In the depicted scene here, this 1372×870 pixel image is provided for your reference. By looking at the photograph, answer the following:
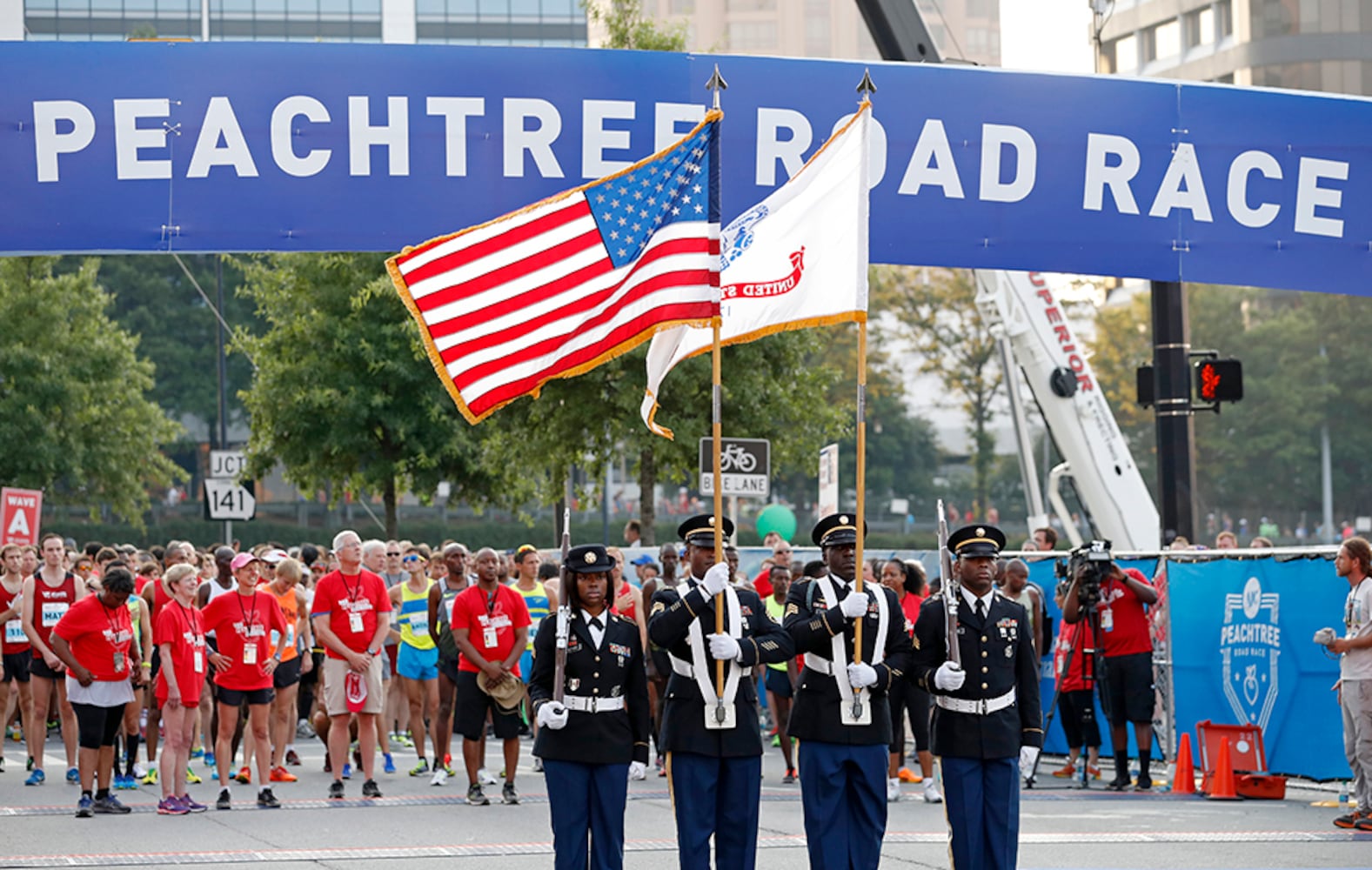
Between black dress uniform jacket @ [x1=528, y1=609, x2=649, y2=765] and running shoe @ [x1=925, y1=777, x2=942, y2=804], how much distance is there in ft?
19.7

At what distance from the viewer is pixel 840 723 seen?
8.95m

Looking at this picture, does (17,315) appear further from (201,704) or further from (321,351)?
(201,704)

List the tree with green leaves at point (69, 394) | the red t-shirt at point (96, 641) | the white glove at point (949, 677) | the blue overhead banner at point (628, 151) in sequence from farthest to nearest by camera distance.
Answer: the tree with green leaves at point (69, 394)
the red t-shirt at point (96, 641)
the blue overhead banner at point (628, 151)
the white glove at point (949, 677)

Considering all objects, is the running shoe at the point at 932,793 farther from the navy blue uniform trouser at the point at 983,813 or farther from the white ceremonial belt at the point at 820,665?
the white ceremonial belt at the point at 820,665

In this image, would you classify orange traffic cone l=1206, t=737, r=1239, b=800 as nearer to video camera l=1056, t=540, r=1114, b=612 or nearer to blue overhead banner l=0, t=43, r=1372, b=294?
video camera l=1056, t=540, r=1114, b=612

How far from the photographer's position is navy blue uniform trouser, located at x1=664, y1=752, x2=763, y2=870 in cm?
876

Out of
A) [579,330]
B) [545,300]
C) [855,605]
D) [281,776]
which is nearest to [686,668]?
[855,605]

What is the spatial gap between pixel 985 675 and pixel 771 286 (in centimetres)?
225

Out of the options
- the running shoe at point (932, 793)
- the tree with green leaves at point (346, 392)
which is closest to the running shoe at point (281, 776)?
the running shoe at point (932, 793)

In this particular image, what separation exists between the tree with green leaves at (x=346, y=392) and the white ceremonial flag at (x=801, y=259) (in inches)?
923

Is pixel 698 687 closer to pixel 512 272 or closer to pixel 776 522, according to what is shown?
pixel 512 272

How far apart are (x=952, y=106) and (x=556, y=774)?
4.90m

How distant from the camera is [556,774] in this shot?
8.71 meters

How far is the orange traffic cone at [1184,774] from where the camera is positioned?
15211 mm
